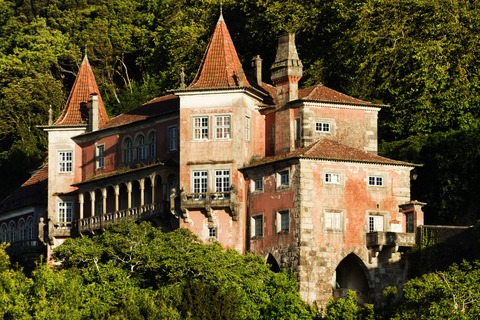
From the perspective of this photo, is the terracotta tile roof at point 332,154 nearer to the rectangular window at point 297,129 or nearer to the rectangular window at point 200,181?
the rectangular window at point 297,129

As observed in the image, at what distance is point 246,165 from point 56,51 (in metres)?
44.3

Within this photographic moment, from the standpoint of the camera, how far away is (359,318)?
5397cm

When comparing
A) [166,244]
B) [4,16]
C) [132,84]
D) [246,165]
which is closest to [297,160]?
[246,165]

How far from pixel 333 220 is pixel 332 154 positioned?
351 cm

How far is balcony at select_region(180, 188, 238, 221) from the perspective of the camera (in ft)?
213

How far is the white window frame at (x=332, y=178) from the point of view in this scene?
207 feet

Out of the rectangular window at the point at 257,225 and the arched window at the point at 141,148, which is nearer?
the rectangular window at the point at 257,225

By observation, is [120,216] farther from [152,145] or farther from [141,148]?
[152,145]

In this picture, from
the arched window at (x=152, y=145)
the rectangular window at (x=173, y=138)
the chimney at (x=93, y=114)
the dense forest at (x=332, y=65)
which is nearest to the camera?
the dense forest at (x=332, y=65)

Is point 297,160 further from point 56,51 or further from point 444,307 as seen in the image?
point 56,51

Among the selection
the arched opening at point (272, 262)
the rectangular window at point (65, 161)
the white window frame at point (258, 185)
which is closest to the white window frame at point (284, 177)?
the white window frame at point (258, 185)

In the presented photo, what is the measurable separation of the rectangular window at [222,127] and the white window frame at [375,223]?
893cm

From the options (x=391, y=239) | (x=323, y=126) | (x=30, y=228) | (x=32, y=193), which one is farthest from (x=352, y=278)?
(x=32, y=193)

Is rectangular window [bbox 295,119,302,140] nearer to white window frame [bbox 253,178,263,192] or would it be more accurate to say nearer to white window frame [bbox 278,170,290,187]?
white window frame [bbox 278,170,290,187]
